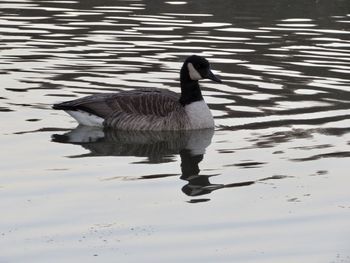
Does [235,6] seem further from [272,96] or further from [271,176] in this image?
[271,176]

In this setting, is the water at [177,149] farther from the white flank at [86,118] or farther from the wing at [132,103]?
the wing at [132,103]

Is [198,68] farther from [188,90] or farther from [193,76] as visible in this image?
[188,90]

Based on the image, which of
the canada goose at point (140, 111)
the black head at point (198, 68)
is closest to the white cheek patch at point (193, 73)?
the black head at point (198, 68)

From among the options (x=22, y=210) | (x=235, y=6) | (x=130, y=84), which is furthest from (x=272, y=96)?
(x=235, y=6)

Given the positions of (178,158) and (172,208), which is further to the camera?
(178,158)

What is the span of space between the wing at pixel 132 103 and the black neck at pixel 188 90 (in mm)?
158

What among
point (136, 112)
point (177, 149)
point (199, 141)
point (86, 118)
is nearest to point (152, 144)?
point (177, 149)

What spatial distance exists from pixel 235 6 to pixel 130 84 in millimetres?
10973

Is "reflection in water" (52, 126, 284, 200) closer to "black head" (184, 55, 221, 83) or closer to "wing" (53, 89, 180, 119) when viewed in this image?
"wing" (53, 89, 180, 119)

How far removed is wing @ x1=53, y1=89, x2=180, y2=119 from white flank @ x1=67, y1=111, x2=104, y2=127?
90 mm

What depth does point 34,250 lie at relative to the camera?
10141mm

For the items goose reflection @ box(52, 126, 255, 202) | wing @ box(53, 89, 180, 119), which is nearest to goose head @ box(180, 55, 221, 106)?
wing @ box(53, 89, 180, 119)

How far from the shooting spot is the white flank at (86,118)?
16438mm

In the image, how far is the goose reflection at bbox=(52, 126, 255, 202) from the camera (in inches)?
561
